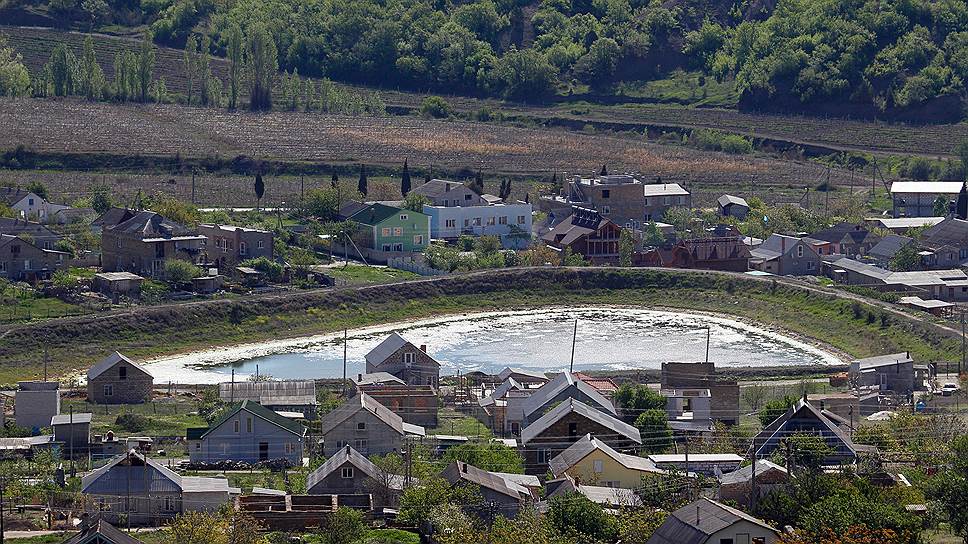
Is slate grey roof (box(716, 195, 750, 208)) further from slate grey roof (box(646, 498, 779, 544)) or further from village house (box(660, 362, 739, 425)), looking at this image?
slate grey roof (box(646, 498, 779, 544))

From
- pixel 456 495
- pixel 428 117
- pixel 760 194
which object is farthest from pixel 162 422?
pixel 428 117

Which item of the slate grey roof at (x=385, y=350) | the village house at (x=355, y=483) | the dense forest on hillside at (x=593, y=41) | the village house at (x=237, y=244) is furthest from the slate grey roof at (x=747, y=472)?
the dense forest on hillside at (x=593, y=41)

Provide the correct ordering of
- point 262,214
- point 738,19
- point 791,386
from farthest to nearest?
point 738,19 < point 262,214 < point 791,386

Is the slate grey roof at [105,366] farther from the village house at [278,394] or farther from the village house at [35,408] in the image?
the village house at [35,408]

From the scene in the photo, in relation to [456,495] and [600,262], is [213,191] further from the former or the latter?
[456,495]

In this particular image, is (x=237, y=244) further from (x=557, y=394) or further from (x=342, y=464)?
(x=342, y=464)

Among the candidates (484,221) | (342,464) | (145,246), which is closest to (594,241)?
(484,221)

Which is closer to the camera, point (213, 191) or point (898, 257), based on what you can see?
point (898, 257)

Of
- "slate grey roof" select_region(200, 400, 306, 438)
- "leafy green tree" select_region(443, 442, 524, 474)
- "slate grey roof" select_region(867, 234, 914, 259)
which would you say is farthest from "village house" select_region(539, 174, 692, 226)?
"leafy green tree" select_region(443, 442, 524, 474)
